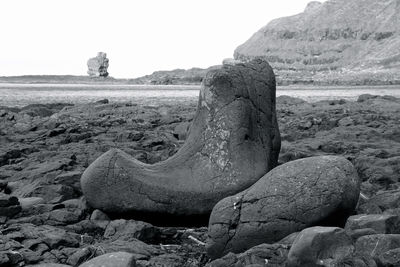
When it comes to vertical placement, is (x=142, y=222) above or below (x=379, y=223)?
below

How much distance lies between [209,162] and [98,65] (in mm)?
139312

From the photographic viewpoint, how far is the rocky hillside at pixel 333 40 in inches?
5792

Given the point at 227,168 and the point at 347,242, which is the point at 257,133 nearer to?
the point at 227,168

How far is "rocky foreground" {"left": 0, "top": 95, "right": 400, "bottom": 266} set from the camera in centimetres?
561

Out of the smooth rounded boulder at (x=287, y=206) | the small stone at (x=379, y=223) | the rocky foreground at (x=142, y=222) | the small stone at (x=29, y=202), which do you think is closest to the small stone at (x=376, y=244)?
the rocky foreground at (x=142, y=222)

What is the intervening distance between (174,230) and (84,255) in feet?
6.24

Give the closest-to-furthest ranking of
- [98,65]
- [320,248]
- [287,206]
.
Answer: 1. [320,248]
2. [287,206]
3. [98,65]

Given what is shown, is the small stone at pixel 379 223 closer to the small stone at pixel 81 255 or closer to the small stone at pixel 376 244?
the small stone at pixel 376 244

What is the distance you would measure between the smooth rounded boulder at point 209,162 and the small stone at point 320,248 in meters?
2.48

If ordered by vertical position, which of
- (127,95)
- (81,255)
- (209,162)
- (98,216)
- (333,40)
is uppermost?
(333,40)

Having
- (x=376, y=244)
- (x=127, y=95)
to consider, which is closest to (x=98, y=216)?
(x=376, y=244)

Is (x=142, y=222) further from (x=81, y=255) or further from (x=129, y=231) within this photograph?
(x=81, y=255)

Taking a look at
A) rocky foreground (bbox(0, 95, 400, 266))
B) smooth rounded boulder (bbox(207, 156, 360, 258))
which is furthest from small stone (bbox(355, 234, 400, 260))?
smooth rounded boulder (bbox(207, 156, 360, 258))

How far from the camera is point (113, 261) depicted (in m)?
5.46
